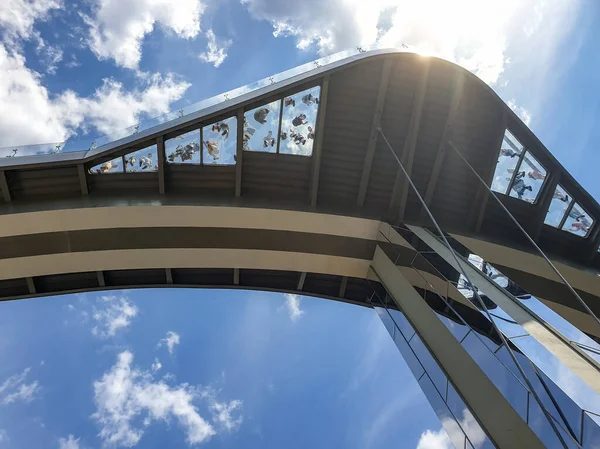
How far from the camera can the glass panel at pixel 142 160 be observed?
12277 millimetres

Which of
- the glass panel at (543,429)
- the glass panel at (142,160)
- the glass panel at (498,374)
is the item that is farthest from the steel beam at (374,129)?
the glass panel at (543,429)

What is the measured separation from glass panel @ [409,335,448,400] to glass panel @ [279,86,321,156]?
22.2 feet

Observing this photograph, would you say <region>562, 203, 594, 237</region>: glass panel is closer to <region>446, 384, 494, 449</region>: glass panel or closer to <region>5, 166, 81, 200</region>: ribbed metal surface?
<region>446, 384, 494, 449</region>: glass panel

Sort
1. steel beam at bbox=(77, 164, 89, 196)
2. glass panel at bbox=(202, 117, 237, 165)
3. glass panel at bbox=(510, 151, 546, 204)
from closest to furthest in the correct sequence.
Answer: steel beam at bbox=(77, 164, 89, 196), glass panel at bbox=(202, 117, 237, 165), glass panel at bbox=(510, 151, 546, 204)

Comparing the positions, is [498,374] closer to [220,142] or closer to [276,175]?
[276,175]

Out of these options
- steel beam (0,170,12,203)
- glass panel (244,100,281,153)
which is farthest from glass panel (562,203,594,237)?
steel beam (0,170,12,203)

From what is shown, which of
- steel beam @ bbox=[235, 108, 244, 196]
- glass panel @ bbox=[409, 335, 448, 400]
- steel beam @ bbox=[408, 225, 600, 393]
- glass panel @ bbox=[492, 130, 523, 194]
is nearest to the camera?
steel beam @ bbox=[408, 225, 600, 393]

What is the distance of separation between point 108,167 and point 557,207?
51.5 feet

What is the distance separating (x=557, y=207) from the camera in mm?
15109

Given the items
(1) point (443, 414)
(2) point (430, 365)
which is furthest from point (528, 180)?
(1) point (443, 414)

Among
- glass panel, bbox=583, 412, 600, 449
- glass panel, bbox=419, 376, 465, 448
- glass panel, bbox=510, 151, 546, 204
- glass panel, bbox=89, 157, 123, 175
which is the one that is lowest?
glass panel, bbox=419, 376, 465, 448

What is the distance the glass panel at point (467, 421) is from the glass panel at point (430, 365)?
33 cm

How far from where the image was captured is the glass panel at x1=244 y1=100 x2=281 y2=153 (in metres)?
12.5

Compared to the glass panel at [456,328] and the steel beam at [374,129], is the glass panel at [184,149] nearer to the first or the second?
the steel beam at [374,129]
